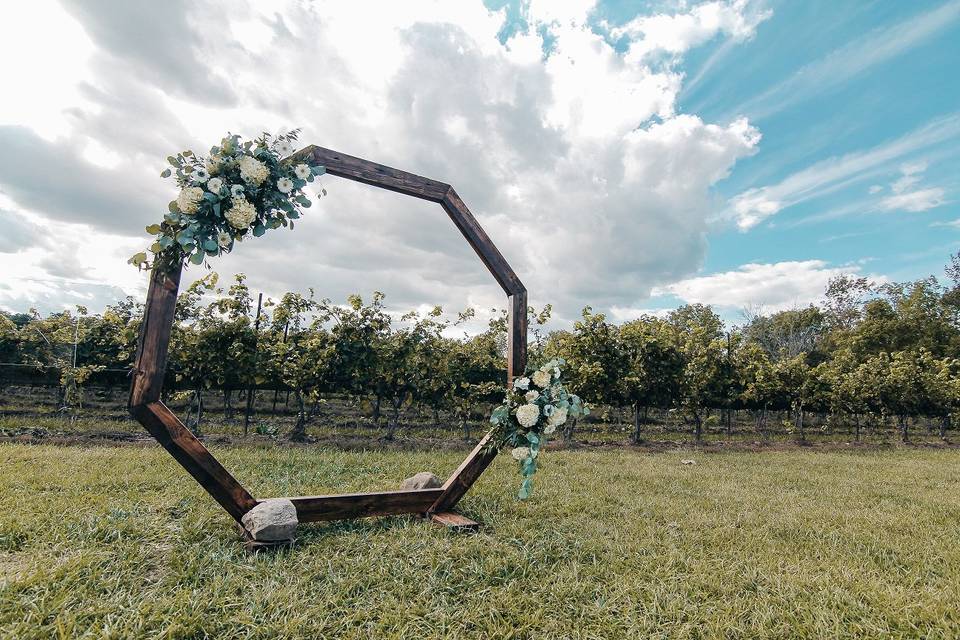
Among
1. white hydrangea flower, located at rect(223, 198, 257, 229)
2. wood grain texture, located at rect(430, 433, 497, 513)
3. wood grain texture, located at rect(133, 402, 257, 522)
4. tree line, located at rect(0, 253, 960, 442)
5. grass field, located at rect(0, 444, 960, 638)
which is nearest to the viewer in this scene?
grass field, located at rect(0, 444, 960, 638)

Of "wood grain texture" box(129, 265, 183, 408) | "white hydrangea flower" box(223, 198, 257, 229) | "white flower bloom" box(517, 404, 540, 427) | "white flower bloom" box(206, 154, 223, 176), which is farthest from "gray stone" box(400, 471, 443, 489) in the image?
"white flower bloom" box(206, 154, 223, 176)

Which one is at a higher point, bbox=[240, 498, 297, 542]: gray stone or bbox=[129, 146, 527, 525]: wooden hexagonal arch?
bbox=[129, 146, 527, 525]: wooden hexagonal arch

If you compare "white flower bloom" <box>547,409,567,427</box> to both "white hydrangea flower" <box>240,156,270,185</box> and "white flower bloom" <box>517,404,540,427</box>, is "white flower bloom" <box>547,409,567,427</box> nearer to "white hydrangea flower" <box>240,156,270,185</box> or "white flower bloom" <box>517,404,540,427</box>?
"white flower bloom" <box>517,404,540,427</box>

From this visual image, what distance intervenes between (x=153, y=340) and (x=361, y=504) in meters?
1.93

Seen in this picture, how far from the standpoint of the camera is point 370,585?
2.89 meters

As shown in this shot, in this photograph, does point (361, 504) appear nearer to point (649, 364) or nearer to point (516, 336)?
point (516, 336)

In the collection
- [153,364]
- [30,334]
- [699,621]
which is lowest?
[699,621]

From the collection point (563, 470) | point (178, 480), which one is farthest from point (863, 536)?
point (178, 480)

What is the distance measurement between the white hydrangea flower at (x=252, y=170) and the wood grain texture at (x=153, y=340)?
2.60 ft

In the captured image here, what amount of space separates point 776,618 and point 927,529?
317 centimetres

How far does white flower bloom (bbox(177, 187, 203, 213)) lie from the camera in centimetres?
331

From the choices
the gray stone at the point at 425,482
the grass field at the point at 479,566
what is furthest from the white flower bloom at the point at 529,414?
the gray stone at the point at 425,482

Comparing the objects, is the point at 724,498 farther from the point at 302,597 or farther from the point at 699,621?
the point at 302,597

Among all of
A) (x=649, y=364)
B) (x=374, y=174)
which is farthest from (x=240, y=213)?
(x=649, y=364)
